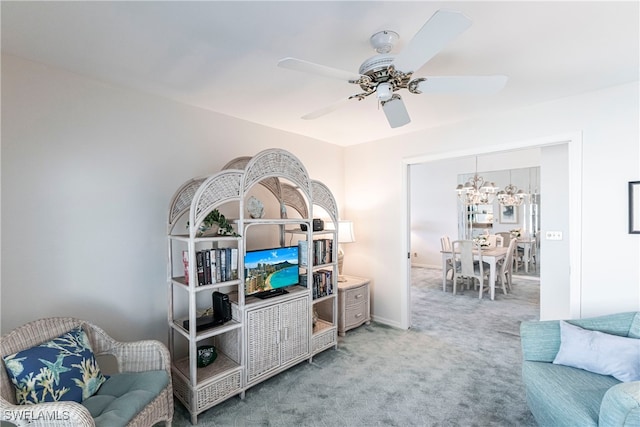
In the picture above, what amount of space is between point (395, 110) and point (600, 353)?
6.38 feet

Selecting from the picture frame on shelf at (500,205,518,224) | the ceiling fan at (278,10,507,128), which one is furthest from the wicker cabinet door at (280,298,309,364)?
the picture frame on shelf at (500,205,518,224)

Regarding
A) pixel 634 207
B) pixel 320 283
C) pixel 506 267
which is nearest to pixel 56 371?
pixel 320 283

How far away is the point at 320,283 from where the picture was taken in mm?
3055

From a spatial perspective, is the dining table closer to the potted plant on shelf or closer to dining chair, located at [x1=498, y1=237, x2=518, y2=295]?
dining chair, located at [x1=498, y1=237, x2=518, y2=295]

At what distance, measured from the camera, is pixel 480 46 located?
1777mm

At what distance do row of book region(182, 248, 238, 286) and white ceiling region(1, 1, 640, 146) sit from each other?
1299mm

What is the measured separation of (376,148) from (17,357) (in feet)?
12.1

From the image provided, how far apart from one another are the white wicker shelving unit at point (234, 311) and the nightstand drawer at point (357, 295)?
0.56 meters

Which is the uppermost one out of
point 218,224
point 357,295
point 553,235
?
point 218,224

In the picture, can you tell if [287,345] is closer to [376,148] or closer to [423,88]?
[423,88]

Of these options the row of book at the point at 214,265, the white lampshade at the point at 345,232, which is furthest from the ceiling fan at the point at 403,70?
the white lampshade at the point at 345,232

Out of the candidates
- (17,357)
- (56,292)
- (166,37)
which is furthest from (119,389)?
(166,37)

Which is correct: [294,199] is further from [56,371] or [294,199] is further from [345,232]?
[56,371]

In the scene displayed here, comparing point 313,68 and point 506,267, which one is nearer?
point 313,68
